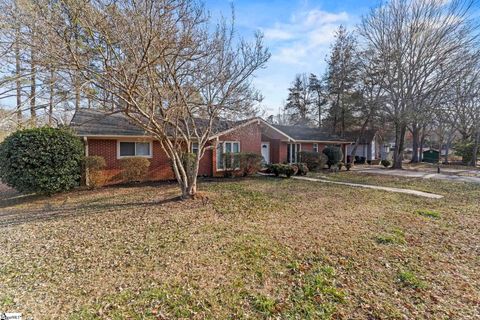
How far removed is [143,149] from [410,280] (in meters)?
12.1

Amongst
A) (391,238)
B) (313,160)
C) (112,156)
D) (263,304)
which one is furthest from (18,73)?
(313,160)

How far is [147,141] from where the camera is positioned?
12.5m

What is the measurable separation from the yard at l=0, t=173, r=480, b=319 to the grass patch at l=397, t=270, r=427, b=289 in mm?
15

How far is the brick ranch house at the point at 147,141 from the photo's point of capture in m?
11.1

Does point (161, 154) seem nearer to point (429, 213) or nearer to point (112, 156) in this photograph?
point (112, 156)

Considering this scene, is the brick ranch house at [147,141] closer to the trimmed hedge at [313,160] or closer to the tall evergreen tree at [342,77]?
the trimmed hedge at [313,160]

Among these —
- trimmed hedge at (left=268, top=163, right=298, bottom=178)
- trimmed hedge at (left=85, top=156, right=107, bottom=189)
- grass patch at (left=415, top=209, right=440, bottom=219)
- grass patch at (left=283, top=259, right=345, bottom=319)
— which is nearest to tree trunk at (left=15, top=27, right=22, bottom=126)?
trimmed hedge at (left=85, top=156, right=107, bottom=189)

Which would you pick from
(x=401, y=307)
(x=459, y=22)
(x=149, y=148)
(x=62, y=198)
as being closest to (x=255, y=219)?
(x=401, y=307)

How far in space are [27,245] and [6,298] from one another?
208 centimetres

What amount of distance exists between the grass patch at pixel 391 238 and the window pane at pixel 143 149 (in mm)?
11169

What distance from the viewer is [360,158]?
2869 centimetres

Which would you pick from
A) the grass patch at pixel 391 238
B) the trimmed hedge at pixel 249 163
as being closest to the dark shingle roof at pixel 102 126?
the trimmed hedge at pixel 249 163

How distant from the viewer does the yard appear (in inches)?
118

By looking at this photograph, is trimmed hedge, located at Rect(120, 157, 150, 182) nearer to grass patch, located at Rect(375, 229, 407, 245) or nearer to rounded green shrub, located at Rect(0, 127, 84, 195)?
rounded green shrub, located at Rect(0, 127, 84, 195)
